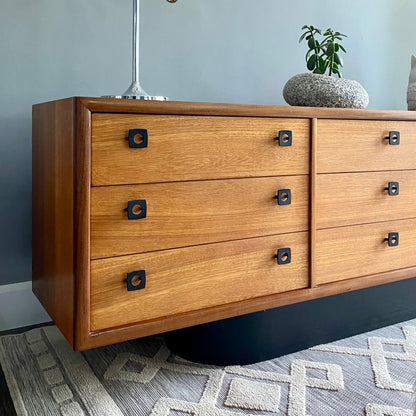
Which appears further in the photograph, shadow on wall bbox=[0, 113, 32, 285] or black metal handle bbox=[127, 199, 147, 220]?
shadow on wall bbox=[0, 113, 32, 285]

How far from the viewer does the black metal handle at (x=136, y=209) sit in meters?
1.01

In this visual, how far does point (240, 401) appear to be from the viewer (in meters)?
1.08

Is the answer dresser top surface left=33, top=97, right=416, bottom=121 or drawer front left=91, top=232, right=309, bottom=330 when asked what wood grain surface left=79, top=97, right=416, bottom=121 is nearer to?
dresser top surface left=33, top=97, right=416, bottom=121

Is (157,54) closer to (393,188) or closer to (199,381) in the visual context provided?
(393,188)

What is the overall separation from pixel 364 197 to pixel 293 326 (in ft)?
1.37

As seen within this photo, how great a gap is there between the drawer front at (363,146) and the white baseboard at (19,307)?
95 cm

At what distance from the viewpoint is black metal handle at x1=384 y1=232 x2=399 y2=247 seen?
1.41m

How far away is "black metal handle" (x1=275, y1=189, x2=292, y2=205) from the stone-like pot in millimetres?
340

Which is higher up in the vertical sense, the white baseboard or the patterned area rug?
the white baseboard

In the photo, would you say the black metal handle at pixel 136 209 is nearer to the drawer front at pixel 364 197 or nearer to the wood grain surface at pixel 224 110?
the wood grain surface at pixel 224 110

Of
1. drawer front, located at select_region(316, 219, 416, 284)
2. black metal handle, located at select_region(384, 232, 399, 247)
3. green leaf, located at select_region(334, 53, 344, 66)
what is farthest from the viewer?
green leaf, located at select_region(334, 53, 344, 66)

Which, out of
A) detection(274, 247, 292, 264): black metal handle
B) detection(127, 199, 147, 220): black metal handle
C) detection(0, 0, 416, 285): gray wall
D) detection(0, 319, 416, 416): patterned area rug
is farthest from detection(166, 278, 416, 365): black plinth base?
detection(0, 0, 416, 285): gray wall

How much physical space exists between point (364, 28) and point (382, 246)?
1038mm

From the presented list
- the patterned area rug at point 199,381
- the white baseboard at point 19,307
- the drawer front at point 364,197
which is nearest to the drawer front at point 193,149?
the drawer front at point 364,197
